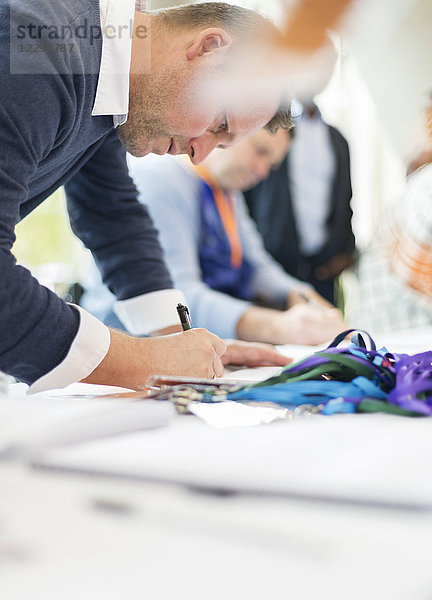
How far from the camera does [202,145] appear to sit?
3.51 ft

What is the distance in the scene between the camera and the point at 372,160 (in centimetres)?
356

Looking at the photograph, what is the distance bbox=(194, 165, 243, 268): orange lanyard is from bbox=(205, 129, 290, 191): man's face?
2 centimetres

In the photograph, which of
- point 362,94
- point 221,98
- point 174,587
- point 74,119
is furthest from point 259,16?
point 362,94

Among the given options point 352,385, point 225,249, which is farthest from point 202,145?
point 225,249

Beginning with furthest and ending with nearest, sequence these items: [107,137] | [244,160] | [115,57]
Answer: [244,160], [107,137], [115,57]

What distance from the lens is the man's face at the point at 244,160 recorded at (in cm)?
177

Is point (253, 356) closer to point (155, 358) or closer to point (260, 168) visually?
point (155, 358)

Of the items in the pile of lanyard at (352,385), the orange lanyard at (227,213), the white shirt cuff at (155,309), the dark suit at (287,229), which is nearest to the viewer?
the pile of lanyard at (352,385)

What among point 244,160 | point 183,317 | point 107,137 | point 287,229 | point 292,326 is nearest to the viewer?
point 183,317

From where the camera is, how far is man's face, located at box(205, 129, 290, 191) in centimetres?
177

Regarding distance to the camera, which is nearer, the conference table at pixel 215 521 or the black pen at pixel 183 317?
the conference table at pixel 215 521

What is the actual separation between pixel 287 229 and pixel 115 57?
1.65 metres

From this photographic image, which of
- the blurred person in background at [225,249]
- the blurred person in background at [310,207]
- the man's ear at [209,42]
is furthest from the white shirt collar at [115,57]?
the blurred person in background at [310,207]

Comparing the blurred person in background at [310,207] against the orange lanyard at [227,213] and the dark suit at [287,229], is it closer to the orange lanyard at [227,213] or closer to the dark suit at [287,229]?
the dark suit at [287,229]
